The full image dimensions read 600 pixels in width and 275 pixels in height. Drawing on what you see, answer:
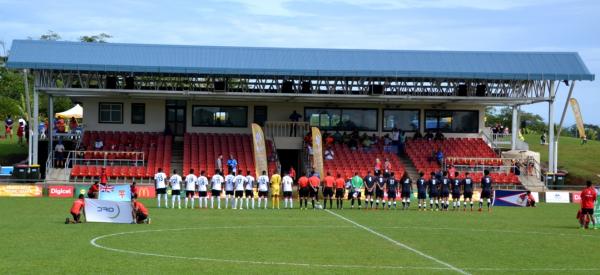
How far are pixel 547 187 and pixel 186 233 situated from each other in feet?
105

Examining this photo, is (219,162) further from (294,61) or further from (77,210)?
(77,210)

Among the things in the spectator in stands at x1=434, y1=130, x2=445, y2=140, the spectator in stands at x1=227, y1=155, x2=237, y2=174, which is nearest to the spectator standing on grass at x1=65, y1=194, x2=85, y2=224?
the spectator in stands at x1=227, y1=155, x2=237, y2=174

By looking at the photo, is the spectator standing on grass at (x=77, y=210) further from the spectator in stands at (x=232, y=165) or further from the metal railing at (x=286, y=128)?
the metal railing at (x=286, y=128)

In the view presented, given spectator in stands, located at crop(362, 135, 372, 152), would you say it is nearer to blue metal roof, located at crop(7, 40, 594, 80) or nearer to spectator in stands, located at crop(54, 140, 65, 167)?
blue metal roof, located at crop(7, 40, 594, 80)

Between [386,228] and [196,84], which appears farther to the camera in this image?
[196,84]

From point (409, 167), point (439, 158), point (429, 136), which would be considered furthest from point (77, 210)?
point (429, 136)

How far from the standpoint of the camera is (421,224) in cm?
3167

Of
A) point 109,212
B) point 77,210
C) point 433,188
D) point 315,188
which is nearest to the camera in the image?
point 77,210

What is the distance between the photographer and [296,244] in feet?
78.7

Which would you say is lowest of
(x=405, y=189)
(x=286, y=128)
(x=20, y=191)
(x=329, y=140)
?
(x=20, y=191)

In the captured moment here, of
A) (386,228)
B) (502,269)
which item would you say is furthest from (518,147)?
(502,269)

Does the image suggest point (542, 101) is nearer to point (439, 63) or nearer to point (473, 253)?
point (439, 63)

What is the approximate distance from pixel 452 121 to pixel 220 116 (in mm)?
Result: 15001

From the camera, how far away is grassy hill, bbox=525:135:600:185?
204 ft
